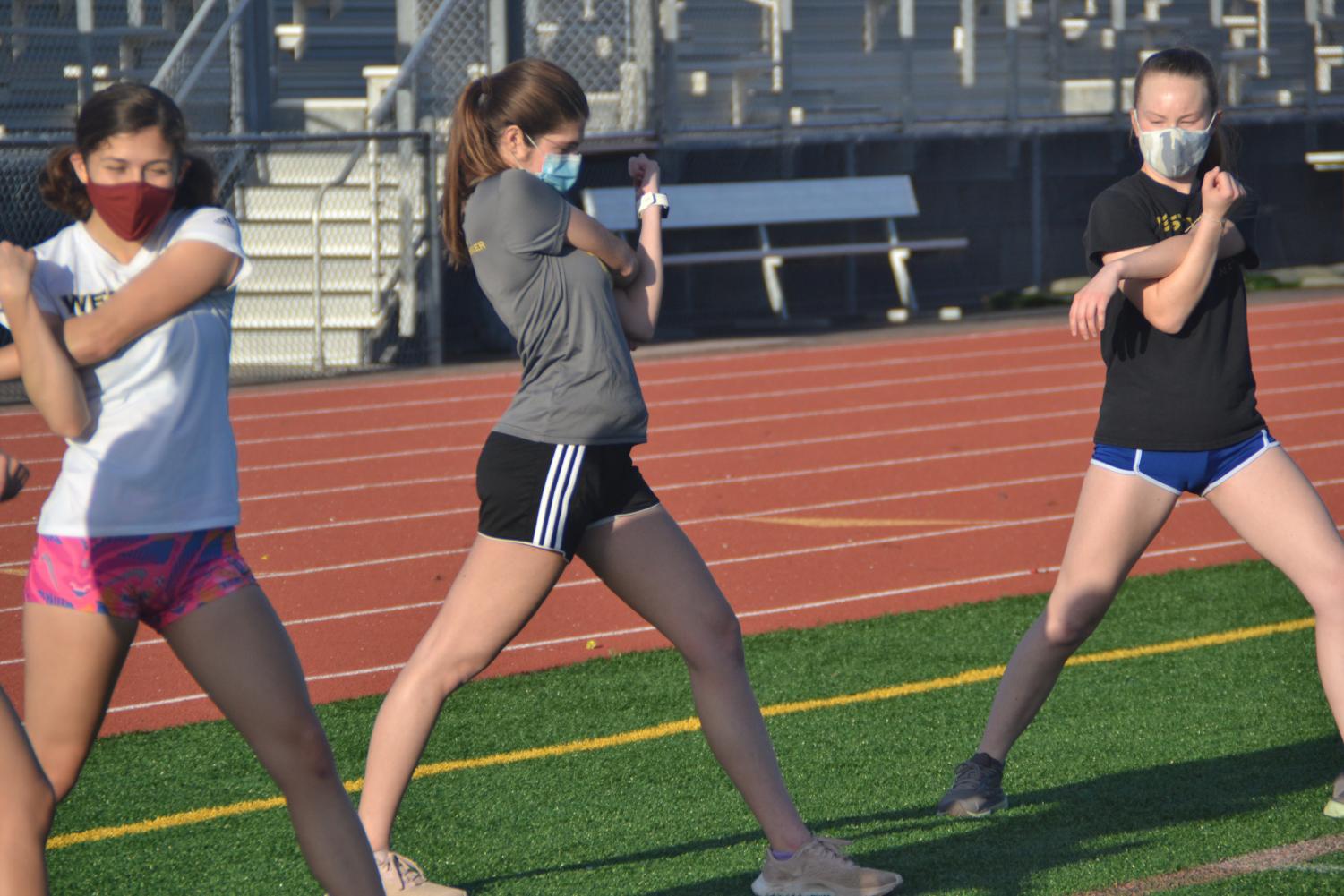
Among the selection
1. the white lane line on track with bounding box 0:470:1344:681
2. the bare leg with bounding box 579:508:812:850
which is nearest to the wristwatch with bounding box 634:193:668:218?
the bare leg with bounding box 579:508:812:850

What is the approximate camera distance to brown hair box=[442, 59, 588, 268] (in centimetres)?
373

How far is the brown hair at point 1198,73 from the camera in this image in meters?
4.16

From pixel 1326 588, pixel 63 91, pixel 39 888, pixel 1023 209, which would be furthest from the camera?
pixel 1023 209

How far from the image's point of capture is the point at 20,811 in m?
2.82

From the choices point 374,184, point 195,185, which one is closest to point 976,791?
point 195,185

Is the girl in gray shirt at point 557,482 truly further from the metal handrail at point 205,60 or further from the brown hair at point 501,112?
the metal handrail at point 205,60

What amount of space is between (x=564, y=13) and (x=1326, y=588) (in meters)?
14.1

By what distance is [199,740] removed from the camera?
5.57 meters

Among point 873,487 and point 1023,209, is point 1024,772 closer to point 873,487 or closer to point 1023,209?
point 873,487

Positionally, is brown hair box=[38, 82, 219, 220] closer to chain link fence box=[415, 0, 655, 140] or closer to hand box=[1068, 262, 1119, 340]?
hand box=[1068, 262, 1119, 340]

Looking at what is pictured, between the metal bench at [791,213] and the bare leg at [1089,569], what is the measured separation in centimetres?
1335

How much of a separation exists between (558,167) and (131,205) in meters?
1.12

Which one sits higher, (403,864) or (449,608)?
(449,608)

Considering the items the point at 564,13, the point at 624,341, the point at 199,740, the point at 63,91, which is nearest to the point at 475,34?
the point at 564,13
